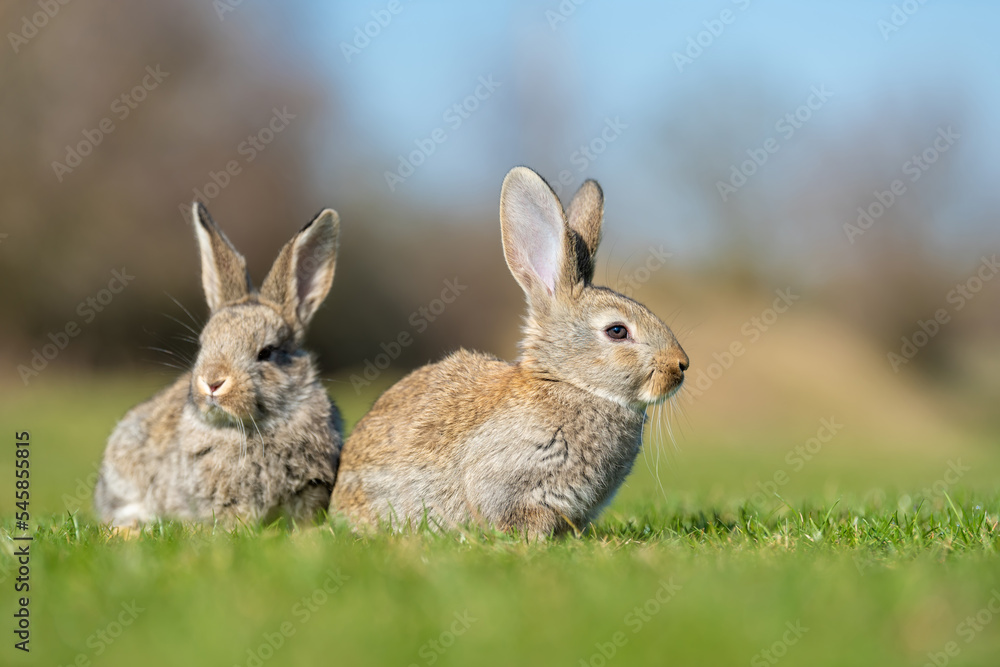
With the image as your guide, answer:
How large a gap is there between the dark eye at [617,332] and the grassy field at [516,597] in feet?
3.69

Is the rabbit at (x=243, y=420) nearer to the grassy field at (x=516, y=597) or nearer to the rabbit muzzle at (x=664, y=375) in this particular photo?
the grassy field at (x=516, y=597)

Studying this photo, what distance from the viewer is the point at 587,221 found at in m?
5.80

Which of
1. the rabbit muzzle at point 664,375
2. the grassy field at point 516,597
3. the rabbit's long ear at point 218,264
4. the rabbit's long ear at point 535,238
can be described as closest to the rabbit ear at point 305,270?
the rabbit's long ear at point 218,264

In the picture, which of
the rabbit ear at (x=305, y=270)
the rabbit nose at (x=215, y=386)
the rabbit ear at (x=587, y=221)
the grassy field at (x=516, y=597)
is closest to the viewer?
the grassy field at (x=516, y=597)

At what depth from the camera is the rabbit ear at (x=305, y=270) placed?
6.10 meters

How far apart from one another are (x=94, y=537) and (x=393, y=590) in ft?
A: 7.73

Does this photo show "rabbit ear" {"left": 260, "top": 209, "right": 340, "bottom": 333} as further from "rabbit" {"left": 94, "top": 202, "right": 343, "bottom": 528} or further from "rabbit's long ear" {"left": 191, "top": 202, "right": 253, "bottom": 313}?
"rabbit's long ear" {"left": 191, "top": 202, "right": 253, "bottom": 313}

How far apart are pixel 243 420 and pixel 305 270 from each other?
1276mm

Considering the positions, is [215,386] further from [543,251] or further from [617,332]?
[617,332]

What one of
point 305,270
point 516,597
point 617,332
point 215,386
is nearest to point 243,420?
point 215,386

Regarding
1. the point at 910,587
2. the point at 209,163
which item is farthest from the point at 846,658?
the point at 209,163

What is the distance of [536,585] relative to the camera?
323 cm

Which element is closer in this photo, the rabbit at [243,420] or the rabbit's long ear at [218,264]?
the rabbit at [243,420]

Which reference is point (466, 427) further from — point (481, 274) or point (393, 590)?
point (481, 274)
